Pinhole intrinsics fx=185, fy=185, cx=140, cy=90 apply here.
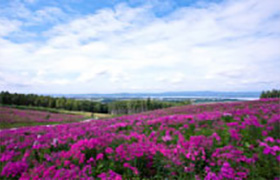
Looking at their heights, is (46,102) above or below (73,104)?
above

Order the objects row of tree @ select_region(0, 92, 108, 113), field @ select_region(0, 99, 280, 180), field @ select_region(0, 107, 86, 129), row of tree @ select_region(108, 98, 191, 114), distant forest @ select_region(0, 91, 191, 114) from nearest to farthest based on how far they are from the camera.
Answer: field @ select_region(0, 99, 280, 180) → field @ select_region(0, 107, 86, 129) → row of tree @ select_region(0, 92, 108, 113) → distant forest @ select_region(0, 91, 191, 114) → row of tree @ select_region(108, 98, 191, 114)

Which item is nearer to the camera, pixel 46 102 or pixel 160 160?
pixel 160 160

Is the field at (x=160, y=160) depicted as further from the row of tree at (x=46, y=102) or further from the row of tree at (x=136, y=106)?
the row of tree at (x=136, y=106)

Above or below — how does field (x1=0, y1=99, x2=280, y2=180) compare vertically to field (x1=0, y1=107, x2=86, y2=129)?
above

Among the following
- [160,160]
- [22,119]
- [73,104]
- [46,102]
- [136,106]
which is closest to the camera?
[160,160]

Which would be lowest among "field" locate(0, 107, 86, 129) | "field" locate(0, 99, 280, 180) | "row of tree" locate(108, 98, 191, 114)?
"row of tree" locate(108, 98, 191, 114)

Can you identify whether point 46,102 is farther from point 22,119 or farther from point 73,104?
point 22,119

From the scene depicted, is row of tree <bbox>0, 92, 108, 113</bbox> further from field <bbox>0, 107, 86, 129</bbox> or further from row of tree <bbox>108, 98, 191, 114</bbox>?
field <bbox>0, 107, 86, 129</bbox>

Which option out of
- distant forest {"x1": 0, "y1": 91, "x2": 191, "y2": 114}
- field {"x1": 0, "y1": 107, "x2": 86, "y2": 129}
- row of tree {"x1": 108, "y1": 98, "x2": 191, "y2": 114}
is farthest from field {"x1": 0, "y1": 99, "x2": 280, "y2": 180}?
row of tree {"x1": 108, "y1": 98, "x2": 191, "y2": 114}

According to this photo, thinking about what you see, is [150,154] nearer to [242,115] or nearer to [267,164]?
[267,164]

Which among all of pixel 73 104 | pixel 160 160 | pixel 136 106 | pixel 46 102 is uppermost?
pixel 160 160

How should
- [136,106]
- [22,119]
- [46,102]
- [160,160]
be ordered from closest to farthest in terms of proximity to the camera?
[160,160]
[22,119]
[46,102]
[136,106]

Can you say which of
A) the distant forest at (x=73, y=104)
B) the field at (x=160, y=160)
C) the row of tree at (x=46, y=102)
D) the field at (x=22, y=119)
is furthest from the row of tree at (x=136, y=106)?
the field at (x=160, y=160)

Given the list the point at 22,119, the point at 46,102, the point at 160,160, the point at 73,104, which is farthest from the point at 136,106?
the point at 160,160
